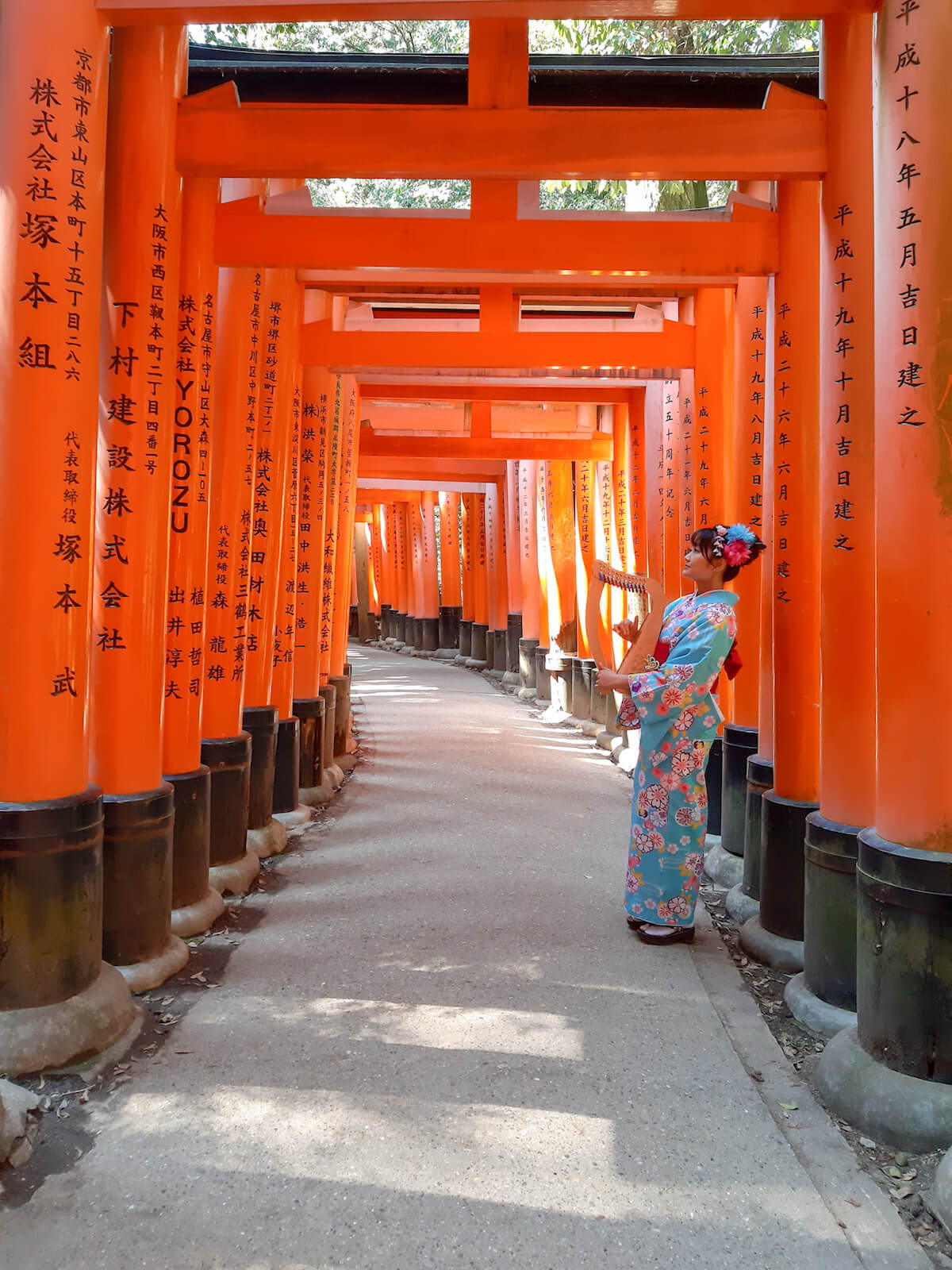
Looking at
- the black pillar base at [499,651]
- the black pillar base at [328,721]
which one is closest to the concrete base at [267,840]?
the black pillar base at [328,721]

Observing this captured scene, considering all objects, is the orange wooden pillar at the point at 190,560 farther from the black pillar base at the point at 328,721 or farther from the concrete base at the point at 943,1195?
the black pillar base at the point at 328,721

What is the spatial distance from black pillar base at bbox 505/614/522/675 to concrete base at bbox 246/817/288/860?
33.3ft

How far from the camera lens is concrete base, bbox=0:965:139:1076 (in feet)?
9.23

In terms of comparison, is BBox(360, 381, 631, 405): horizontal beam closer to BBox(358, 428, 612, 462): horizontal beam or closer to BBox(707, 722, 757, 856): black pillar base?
BBox(358, 428, 612, 462): horizontal beam

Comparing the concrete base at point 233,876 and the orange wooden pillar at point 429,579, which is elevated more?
the orange wooden pillar at point 429,579

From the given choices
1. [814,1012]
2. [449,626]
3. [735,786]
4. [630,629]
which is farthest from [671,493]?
[449,626]

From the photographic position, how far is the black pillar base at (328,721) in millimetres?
7527

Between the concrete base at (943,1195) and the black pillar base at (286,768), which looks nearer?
the concrete base at (943,1195)

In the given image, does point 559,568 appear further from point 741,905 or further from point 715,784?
point 741,905

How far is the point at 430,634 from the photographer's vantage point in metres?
22.4

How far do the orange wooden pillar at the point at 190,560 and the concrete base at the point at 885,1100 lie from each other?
8.60ft

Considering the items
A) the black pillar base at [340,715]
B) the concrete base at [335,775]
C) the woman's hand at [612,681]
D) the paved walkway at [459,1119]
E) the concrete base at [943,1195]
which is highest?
the woman's hand at [612,681]

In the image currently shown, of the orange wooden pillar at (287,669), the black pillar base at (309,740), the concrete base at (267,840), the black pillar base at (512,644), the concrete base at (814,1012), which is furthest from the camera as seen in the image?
the black pillar base at (512,644)

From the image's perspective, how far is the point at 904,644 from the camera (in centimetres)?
265
